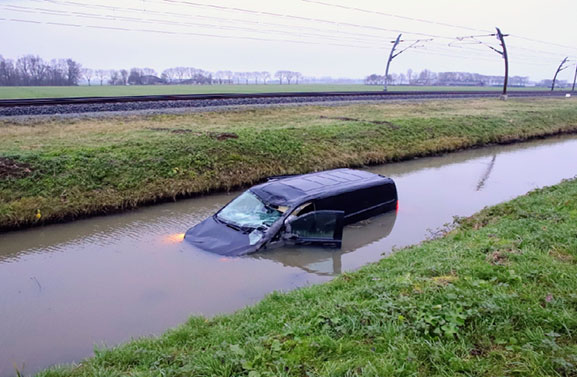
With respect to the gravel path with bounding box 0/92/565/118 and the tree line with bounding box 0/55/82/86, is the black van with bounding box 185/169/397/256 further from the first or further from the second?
the tree line with bounding box 0/55/82/86

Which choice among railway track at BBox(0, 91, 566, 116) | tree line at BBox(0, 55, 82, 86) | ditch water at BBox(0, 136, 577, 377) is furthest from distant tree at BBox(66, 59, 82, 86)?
ditch water at BBox(0, 136, 577, 377)

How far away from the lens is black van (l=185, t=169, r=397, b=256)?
8594 millimetres

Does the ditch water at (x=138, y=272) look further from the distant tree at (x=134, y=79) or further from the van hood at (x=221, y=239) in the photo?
the distant tree at (x=134, y=79)

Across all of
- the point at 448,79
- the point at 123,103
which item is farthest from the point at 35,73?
the point at 448,79

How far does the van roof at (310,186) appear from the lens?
907 cm

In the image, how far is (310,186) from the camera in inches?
377

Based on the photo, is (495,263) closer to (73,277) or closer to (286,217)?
(286,217)

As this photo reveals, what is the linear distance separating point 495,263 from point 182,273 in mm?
5296

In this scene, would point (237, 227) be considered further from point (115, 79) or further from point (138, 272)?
point (115, 79)

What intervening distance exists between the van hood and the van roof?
99 cm

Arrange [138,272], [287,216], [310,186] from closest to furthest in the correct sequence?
[138,272]
[287,216]
[310,186]

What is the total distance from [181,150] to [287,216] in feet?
24.3

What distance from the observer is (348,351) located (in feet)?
13.4

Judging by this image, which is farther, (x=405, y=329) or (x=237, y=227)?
(x=237, y=227)
